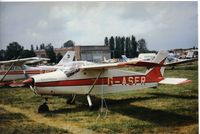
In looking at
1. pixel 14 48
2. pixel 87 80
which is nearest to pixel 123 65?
pixel 87 80

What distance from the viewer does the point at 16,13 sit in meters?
7.90

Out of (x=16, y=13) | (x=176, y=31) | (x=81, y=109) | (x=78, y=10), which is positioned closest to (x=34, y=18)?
(x=16, y=13)

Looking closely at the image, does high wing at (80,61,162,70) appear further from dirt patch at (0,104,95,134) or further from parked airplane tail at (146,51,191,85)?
parked airplane tail at (146,51,191,85)

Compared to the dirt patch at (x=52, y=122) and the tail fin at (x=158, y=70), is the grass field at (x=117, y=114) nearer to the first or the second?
the dirt patch at (x=52, y=122)

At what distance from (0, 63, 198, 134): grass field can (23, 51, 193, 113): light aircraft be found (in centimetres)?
53

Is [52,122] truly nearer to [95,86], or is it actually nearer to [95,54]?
[95,86]

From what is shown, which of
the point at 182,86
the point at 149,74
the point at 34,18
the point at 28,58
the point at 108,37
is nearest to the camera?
the point at 34,18

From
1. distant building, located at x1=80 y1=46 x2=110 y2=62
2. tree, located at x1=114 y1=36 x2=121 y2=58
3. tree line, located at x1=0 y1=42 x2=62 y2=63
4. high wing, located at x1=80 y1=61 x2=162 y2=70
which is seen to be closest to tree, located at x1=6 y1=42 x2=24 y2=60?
tree line, located at x1=0 y1=42 x2=62 y2=63

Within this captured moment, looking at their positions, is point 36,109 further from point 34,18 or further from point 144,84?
point 144,84

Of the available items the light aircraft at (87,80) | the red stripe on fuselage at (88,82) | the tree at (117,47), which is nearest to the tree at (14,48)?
the light aircraft at (87,80)

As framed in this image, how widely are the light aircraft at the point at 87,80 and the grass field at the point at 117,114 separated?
1.73 ft

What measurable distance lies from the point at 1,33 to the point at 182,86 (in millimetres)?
7524

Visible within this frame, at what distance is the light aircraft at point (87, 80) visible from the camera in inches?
341

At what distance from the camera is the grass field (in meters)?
7.18
